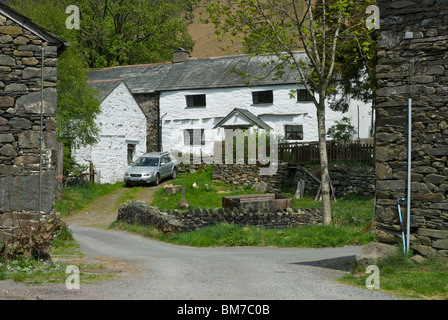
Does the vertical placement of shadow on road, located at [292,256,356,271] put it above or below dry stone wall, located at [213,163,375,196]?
below

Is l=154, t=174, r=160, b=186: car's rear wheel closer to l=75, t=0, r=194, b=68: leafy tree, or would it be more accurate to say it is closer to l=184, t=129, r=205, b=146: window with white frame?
l=184, t=129, r=205, b=146: window with white frame

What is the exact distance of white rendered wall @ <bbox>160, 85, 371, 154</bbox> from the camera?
34188 millimetres

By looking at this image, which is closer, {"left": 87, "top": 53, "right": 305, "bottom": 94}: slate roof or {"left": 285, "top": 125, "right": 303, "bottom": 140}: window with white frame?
{"left": 285, "top": 125, "right": 303, "bottom": 140}: window with white frame

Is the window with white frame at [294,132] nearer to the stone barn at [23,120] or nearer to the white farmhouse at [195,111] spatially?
the white farmhouse at [195,111]

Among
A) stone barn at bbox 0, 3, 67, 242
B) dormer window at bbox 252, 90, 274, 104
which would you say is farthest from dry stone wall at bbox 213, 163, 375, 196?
stone barn at bbox 0, 3, 67, 242

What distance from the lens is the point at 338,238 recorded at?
15.8 metres

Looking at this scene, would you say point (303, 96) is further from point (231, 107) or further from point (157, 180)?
point (157, 180)

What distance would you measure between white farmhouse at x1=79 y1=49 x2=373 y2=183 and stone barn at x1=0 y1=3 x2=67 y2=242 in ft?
67.6

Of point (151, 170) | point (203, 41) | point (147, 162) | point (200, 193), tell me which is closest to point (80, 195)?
point (151, 170)

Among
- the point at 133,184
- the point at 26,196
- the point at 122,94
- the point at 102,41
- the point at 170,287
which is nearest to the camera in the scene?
the point at 170,287

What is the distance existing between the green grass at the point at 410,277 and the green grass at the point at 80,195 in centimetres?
1756
